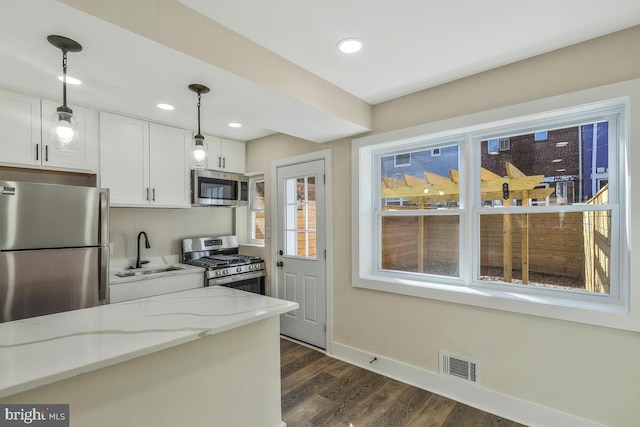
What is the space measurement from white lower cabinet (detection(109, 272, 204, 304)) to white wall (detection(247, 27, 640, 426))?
5.17ft

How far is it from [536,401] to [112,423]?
2.49m

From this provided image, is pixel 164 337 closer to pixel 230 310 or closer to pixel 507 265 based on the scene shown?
pixel 230 310

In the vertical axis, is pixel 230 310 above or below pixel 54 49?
below

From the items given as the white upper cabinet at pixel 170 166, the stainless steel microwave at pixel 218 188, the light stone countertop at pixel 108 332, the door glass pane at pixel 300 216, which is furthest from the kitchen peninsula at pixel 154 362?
the stainless steel microwave at pixel 218 188

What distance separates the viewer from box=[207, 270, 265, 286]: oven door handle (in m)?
3.32

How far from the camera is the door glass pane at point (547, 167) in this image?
2025 millimetres

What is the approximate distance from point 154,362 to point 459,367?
2154mm

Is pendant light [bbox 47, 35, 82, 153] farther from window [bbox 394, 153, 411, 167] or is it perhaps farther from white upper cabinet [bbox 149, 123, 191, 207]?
window [bbox 394, 153, 411, 167]

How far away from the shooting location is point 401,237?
293 centimetres

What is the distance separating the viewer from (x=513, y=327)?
85.2 inches

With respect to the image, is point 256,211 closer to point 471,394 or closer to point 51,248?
point 51,248

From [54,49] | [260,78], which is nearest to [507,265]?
[260,78]

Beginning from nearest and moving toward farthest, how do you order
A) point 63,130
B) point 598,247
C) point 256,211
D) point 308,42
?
point 63,130
point 308,42
point 598,247
point 256,211

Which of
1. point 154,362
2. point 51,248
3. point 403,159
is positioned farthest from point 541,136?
point 51,248
